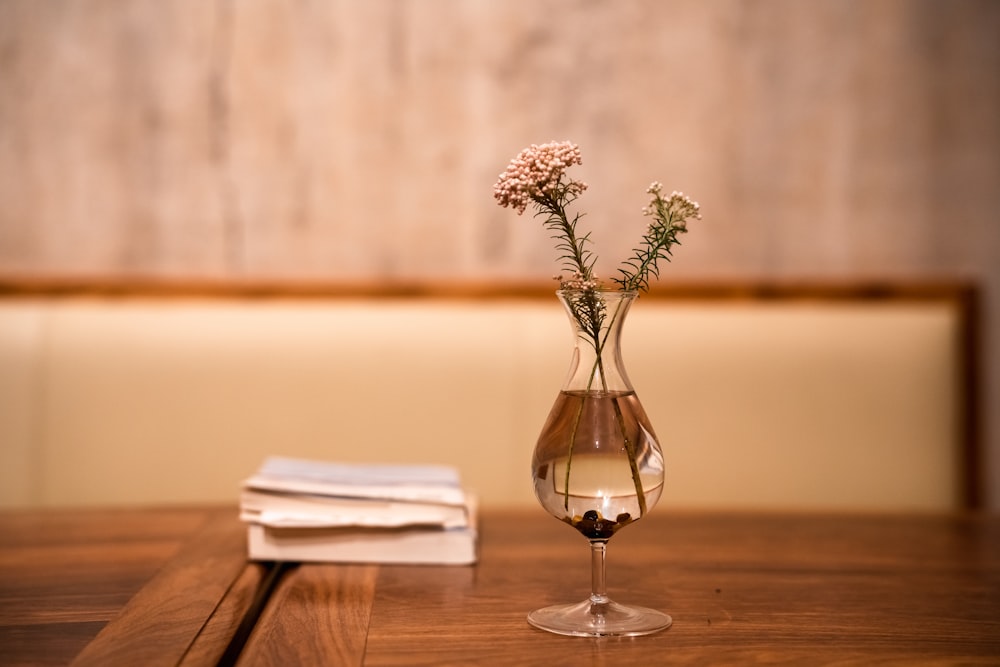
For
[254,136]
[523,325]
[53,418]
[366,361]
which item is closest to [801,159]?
[523,325]

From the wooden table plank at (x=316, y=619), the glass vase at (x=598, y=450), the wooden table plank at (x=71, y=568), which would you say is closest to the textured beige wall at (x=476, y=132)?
the wooden table plank at (x=71, y=568)

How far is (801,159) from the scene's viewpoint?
76.9 inches

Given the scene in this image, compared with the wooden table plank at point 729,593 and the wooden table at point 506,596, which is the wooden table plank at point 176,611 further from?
the wooden table plank at point 729,593

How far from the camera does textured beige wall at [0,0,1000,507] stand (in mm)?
1884

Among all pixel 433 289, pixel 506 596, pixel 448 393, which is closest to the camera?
pixel 506 596

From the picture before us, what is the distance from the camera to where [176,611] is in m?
0.84

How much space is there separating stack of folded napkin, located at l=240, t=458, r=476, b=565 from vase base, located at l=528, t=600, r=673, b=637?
21 cm

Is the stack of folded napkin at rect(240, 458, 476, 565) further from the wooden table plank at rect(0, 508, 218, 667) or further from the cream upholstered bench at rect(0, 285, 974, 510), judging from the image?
the cream upholstered bench at rect(0, 285, 974, 510)

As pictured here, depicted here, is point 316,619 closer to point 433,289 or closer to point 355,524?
point 355,524

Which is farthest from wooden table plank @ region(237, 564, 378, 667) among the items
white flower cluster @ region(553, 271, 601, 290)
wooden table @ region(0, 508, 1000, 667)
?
white flower cluster @ region(553, 271, 601, 290)

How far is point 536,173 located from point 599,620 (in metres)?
0.35

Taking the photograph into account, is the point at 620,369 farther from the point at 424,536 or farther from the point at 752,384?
the point at 752,384

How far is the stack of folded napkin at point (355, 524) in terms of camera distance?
40.4 inches

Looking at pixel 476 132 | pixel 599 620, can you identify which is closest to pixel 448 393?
pixel 476 132
